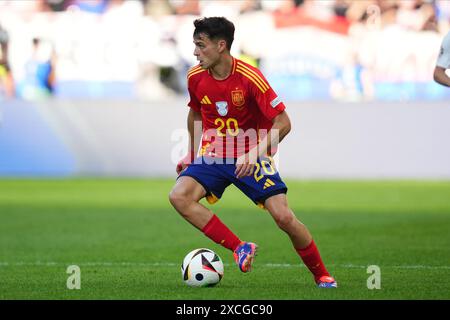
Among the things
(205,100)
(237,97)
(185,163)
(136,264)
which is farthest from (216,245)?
(237,97)

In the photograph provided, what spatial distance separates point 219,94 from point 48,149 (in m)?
16.3

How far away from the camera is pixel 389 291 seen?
757 cm

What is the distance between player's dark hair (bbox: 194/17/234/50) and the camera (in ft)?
26.4

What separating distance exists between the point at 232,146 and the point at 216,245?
3.65 meters

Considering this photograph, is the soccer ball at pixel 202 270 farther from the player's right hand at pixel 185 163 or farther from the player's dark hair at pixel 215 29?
the player's dark hair at pixel 215 29

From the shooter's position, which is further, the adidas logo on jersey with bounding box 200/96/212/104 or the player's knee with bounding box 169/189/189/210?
the adidas logo on jersey with bounding box 200/96/212/104

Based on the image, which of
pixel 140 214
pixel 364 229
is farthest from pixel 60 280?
pixel 140 214

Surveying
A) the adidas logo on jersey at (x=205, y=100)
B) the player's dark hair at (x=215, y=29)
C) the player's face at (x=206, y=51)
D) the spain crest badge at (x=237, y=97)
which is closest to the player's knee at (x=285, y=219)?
the spain crest badge at (x=237, y=97)

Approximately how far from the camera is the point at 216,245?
11750mm

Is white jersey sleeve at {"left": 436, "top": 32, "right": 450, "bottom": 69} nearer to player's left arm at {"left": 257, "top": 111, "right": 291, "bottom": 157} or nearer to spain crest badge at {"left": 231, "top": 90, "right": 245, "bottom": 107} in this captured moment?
player's left arm at {"left": 257, "top": 111, "right": 291, "bottom": 157}

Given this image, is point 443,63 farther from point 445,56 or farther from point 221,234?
point 221,234

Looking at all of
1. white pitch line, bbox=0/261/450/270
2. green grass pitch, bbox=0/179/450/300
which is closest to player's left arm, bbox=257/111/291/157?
green grass pitch, bbox=0/179/450/300

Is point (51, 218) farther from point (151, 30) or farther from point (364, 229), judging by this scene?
point (151, 30)

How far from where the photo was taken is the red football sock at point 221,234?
809 centimetres
